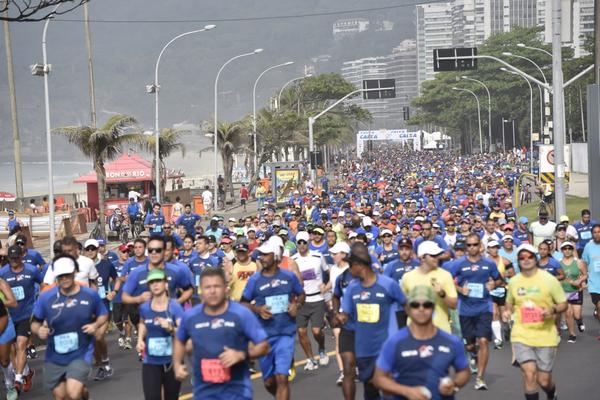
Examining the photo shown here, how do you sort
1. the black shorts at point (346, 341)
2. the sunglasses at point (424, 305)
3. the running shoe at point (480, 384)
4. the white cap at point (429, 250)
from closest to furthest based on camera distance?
the sunglasses at point (424, 305) → the white cap at point (429, 250) → the black shorts at point (346, 341) → the running shoe at point (480, 384)

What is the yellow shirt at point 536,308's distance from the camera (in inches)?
390

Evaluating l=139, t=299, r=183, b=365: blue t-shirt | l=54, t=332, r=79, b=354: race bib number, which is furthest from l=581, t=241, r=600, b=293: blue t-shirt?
l=54, t=332, r=79, b=354: race bib number

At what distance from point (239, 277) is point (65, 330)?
12.0 feet

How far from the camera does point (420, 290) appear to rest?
6.60 meters

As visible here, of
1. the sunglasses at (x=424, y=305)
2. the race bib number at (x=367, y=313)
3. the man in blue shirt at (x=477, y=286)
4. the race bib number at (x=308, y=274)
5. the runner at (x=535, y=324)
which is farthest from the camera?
the race bib number at (x=308, y=274)

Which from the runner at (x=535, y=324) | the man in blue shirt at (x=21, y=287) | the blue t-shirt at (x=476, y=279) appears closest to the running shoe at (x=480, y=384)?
the blue t-shirt at (x=476, y=279)

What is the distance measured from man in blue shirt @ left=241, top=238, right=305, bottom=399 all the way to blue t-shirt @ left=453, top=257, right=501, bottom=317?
2.16 metres

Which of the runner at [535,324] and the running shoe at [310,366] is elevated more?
the runner at [535,324]

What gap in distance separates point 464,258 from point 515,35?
124m

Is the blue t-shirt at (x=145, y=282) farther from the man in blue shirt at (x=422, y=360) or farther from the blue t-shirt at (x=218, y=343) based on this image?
the man in blue shirt at (x=422, y=360)

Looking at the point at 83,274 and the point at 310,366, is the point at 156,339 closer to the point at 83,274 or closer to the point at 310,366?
the point at 83,274

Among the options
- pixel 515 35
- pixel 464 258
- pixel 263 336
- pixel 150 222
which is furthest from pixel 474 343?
pixel 515 35

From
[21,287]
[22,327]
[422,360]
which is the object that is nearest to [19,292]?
[21,287]

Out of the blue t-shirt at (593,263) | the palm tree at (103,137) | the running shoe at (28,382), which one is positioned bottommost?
the running shoe at (28,382)
